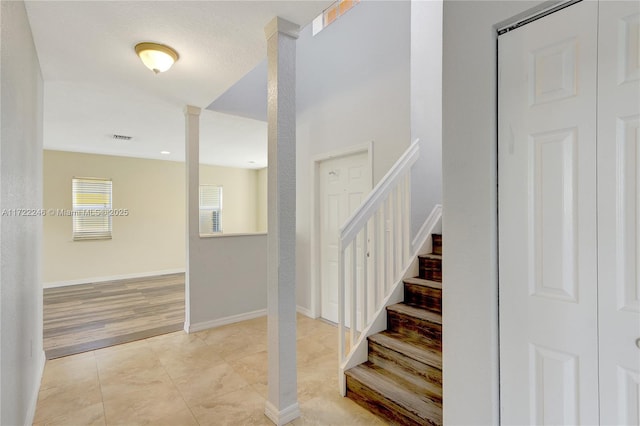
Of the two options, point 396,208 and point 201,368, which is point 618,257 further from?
point 201,368

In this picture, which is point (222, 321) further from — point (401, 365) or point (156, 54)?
point (156, 54)

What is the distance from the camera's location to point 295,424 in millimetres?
1895

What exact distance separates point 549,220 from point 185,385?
2542 mm

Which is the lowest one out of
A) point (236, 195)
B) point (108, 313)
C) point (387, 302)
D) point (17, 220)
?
point (108, 313)

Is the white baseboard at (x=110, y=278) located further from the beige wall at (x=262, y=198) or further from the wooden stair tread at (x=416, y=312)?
the wooden stair tread at (x=416, y=312)

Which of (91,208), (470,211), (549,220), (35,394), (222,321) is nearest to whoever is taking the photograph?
(549,220)

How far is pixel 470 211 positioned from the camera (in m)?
1.28

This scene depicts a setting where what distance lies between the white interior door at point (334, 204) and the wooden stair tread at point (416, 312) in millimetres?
1222

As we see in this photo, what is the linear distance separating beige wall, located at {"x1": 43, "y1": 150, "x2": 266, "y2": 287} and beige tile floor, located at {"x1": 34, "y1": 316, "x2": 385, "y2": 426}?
3.67 metres

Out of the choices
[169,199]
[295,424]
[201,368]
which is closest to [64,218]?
[169,199]

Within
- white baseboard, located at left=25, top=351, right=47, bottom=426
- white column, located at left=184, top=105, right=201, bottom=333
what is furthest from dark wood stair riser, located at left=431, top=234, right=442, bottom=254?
white baseboard, located at left=25, top=351, right=47, bottom=426

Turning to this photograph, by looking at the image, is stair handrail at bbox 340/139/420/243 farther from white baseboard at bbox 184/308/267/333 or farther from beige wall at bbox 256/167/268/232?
beige wall at bbox 256/167/268/232

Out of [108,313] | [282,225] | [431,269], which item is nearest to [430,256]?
[431,269]

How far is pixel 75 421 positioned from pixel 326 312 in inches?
95.8
